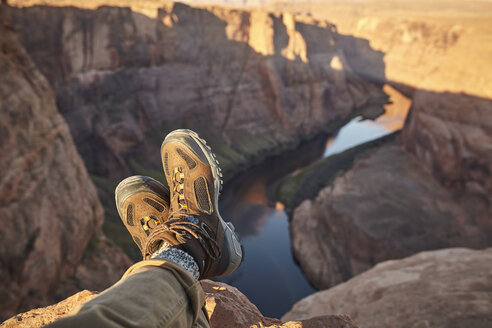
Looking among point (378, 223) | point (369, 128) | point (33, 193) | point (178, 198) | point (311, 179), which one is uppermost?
point (178, 198)

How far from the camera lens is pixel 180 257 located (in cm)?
230

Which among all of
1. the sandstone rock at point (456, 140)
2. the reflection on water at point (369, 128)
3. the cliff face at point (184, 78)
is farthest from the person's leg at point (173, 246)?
the reflection on water at point (369, 128)

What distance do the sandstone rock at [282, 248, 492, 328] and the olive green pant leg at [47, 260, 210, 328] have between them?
315 cm

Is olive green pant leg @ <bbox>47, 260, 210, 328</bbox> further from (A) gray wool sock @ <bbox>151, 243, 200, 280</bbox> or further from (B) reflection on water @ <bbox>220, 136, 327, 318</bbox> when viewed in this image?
(B) reflection on water @ <bbox>220, 136, 327, 318</bbox>

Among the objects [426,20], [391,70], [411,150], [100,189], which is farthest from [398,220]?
[426,20]

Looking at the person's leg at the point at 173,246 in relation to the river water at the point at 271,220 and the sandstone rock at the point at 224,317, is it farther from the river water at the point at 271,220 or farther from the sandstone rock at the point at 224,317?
the river water at the point at 271,220

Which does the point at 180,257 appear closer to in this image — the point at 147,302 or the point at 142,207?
the point at 147,302

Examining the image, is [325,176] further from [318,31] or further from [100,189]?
[318,31]

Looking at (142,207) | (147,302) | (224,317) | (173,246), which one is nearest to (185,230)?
(173,246)

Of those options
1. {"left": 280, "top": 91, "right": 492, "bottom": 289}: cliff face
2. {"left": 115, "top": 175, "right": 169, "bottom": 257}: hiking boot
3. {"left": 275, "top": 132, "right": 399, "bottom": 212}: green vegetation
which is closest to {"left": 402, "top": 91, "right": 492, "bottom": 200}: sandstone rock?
{"left": 280, "top": 91, "right": 492, "bottom": 289}: cliff face

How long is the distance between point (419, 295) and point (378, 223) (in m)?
11.8

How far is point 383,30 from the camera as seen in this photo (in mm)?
51906

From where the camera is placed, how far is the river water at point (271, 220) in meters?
15.5

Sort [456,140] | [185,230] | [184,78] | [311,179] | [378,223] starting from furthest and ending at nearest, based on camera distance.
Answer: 1. [184,78]
2. [311,179]
3. [456,140]
4. [378,223]
5. [185,230]
